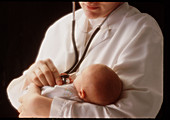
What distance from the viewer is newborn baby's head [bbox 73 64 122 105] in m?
0.81

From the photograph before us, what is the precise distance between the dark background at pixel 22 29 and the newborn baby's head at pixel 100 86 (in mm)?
477

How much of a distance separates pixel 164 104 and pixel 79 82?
58 cm

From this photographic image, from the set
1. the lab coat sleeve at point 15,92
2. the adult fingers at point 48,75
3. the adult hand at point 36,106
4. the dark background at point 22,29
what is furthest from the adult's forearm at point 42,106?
the dark background at point 22,29

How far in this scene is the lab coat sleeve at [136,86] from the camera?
806 millimetres

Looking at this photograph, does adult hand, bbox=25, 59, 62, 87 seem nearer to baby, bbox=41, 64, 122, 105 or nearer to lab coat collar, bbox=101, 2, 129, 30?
baby, bbox=41, 64, 122, 105

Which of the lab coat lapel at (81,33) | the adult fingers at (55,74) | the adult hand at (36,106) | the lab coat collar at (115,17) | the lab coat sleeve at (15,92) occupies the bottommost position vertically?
the lab coat sleeve at (15,92)

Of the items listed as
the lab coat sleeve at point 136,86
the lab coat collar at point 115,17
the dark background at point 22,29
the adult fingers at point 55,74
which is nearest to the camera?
the lab coat sleeve at point 136,86

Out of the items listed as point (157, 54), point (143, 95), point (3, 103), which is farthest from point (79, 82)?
point (3, 103)

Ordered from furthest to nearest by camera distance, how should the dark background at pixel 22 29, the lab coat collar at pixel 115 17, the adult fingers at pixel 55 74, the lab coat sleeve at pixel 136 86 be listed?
the dark background at pixel 22 29 → the lab coat collar at pixel 115 17 → the adult fingers at pixel 55 74 → the lab coat sleeve at pixel 136 86

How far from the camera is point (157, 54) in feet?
3.09

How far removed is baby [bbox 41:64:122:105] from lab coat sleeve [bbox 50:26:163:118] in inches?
1.2

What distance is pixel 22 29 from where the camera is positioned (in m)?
1.42

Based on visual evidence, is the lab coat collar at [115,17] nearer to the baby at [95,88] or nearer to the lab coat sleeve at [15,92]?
the baby at [95,88]

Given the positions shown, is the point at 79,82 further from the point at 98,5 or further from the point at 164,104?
the point at 164,104
